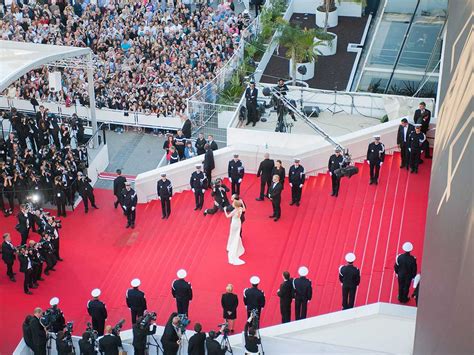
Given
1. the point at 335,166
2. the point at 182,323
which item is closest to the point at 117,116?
the point at 335,166

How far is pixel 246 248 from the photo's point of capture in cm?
1902

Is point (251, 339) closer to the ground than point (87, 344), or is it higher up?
higher up

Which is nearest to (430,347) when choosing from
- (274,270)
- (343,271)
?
(343,271)

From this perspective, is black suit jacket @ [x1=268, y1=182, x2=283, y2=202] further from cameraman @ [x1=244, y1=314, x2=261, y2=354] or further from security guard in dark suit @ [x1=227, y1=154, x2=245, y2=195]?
cameraman @ [x1=244, y1=314, x2=261, y2=354]

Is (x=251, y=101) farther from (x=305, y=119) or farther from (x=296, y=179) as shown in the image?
(x=296, y=179)

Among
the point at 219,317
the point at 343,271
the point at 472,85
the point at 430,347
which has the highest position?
the point at 472,85

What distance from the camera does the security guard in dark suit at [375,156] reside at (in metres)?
19.7

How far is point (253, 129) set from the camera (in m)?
23.0

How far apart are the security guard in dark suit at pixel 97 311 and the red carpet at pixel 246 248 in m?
0.82

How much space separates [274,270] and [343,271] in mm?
2796

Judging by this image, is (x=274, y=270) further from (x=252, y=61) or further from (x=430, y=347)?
(x=252, y=61)

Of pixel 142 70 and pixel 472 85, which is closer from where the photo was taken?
pixel 472 85

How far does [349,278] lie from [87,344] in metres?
4.63

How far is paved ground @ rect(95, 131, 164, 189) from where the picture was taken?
24.1m
